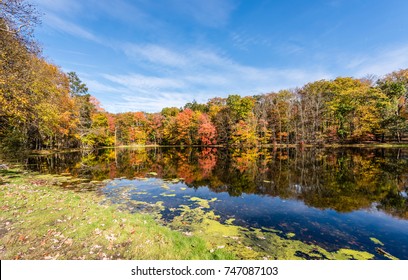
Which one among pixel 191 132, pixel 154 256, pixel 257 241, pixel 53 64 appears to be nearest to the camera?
pixel 154 256

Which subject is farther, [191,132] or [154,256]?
[191,132]

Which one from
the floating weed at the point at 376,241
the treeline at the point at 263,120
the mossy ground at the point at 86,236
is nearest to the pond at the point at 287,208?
the floating weed at the point at 376,241

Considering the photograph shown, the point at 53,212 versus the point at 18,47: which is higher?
the point at 18,47

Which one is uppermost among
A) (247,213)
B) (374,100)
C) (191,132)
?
(374,100)

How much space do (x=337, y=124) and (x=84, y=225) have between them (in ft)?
197

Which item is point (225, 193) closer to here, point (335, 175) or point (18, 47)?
point (335, 175)

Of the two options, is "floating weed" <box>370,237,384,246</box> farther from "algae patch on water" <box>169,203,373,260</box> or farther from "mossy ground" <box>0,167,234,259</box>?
"mossy ground" <box>0,167,234,259</box>

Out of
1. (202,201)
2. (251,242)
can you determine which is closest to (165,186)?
(202,201)

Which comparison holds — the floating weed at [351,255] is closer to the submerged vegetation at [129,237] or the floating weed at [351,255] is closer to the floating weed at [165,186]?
the submerged vegetation at [129,237]

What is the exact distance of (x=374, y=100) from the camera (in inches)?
1821

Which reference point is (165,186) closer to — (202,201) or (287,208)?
(202,201)

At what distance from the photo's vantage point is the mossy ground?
4.89 m

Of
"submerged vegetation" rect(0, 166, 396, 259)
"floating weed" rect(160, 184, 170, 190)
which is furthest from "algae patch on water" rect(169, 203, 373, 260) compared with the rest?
"floating weed" rect(160, 184, 170, 190)

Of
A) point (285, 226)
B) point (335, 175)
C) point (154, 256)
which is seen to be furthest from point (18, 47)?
point (335, 175)
